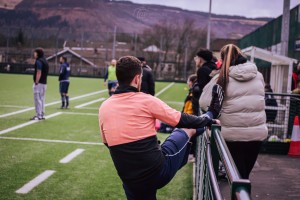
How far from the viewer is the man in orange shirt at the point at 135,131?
138 inches

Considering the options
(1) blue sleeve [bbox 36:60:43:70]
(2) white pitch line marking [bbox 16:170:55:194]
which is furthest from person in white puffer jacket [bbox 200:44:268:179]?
(1) blue sleeve [bbox 36:60:43:70]

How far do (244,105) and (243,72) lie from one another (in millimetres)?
340

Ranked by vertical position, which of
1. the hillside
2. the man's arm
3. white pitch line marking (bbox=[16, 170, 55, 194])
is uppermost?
the hillside

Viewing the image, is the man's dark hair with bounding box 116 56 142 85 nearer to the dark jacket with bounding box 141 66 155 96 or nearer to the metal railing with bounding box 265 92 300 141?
the metal railing with bounding box 265 92 300 141

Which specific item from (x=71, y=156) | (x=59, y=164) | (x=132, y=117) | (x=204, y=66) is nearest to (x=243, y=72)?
(x=132, y=117)

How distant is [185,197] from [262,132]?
6.82ft

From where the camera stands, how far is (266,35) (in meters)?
26.0

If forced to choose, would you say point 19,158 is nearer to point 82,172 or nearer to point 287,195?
point 82,172

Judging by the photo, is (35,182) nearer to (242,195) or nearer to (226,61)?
(226,61)

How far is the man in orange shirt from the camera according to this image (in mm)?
3498

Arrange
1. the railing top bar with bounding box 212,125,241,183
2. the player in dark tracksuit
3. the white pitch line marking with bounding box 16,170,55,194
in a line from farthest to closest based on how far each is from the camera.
Answer: the player in dark tracksuit
the white pitch line marking with bounding box 16,170,55,194
the railing top bar with bounding box 212,125,241,183

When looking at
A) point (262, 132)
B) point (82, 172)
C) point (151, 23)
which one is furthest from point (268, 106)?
point (151, 23)

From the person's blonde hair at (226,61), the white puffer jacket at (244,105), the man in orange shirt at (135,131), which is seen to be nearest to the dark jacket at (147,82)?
the person's blonde hair at (226,61)

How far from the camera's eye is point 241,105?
443 cm
